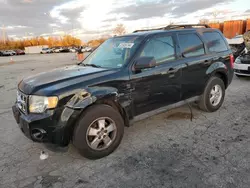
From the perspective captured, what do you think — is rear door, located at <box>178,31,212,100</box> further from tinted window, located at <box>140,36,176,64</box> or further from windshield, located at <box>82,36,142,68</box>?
windshield, located at <box>82,36,142,68</box>

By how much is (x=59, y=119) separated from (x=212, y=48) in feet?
11.4

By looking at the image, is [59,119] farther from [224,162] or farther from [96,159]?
[224,162]

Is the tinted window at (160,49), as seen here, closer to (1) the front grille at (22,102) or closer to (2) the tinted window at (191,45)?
(2) the tinted window at (191,45)

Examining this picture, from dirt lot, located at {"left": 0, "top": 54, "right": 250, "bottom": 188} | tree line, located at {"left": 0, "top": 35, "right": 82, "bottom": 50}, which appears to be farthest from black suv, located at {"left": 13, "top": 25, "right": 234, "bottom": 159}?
tree line, located at {"left": 0, "top": 35, "right": 82, "bottom": 50}

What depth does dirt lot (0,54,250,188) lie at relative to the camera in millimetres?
2490

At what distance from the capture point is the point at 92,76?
290 centimetres

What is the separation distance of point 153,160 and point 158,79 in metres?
1.31

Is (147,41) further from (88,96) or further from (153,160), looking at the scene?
(153,160)

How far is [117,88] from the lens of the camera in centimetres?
300

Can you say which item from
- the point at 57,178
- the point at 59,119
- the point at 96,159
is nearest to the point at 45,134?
the point at 59,119

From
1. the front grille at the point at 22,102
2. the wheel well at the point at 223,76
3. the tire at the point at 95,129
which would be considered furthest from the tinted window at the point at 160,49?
the front grille at the point at 22,102

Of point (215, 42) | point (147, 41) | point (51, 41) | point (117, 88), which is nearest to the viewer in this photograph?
point (117, 88)

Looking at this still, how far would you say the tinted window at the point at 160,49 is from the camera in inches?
134

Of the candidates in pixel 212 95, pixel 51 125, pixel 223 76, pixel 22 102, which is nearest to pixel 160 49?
pixel 212 95
